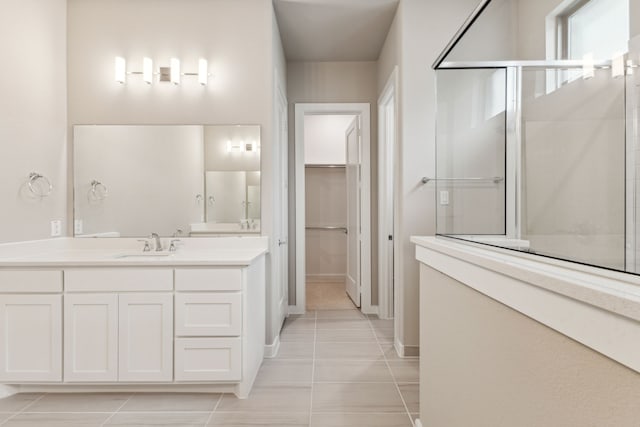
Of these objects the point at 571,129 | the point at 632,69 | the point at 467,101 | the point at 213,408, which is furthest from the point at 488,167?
the point at 213,408

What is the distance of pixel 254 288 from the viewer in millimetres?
2578

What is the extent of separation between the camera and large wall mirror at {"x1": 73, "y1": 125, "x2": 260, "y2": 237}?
2.98 meters

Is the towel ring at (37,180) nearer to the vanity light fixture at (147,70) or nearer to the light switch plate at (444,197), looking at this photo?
the vanity light fixture at (147,70)

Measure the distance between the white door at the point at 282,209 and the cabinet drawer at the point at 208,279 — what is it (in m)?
0.96

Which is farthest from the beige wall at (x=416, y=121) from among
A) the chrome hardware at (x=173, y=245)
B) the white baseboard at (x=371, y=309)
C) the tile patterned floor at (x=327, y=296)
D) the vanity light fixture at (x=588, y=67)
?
the vanity light fixture at (x=588, y=67)

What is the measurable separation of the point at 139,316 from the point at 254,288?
0.70m

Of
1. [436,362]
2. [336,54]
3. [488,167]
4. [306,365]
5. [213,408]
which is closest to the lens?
[488,167]

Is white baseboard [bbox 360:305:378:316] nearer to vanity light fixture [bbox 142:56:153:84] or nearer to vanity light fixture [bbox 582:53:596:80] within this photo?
vanity light fixture [bbox 142:56:153:84]

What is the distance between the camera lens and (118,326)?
229 cm

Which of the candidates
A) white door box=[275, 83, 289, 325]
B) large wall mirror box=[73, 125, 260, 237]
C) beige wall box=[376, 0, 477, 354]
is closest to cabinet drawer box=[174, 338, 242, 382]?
large wall mirror box=[73, 125, 260, 237]

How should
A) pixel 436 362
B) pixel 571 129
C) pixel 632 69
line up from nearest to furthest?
pixel 632 69, pixel 571 129, pixel 436 362

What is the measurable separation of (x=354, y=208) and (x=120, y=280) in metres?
2.73

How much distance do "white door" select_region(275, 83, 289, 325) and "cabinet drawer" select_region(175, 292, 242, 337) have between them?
980 mm

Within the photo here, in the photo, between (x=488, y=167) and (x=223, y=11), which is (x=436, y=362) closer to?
(x=488, y=167)
